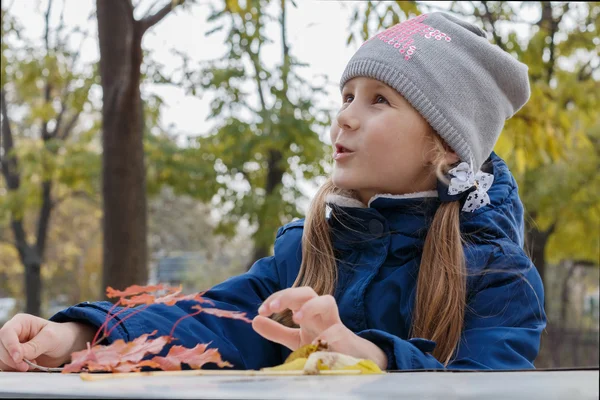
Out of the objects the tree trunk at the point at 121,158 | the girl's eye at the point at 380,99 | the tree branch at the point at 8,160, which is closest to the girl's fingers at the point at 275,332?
the girl's eye at the point at 380,99

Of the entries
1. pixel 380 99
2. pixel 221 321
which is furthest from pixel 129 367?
pixel 380 99

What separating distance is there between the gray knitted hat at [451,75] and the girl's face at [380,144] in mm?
32

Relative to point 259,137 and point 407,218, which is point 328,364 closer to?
point 407,218

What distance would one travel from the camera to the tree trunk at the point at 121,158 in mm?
4641

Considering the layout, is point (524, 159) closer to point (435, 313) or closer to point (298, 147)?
point (435, 313)

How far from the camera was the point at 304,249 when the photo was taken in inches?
76.0

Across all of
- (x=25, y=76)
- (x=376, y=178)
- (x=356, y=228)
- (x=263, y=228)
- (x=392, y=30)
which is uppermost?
(x=25, y=76)

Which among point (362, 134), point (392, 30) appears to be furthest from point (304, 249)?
point (392, 30)

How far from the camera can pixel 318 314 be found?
3.89 ft

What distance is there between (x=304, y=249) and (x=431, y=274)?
0.34 metres

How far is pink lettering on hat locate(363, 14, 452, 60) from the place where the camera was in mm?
2025

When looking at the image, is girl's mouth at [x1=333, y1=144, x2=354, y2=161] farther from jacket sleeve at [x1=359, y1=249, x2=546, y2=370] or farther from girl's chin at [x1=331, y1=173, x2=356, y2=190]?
jacket sleeve at [x1=359, y1=249, x2=546, y2=370]

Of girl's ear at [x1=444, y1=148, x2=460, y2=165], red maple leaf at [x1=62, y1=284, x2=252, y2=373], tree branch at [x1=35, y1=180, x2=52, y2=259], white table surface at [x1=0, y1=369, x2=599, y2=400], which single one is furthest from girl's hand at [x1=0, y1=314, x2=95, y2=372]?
tree branch at [x1=35, y1=180, x2=52, y2=259]

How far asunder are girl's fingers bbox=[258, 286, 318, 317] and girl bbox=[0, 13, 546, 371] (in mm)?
403
